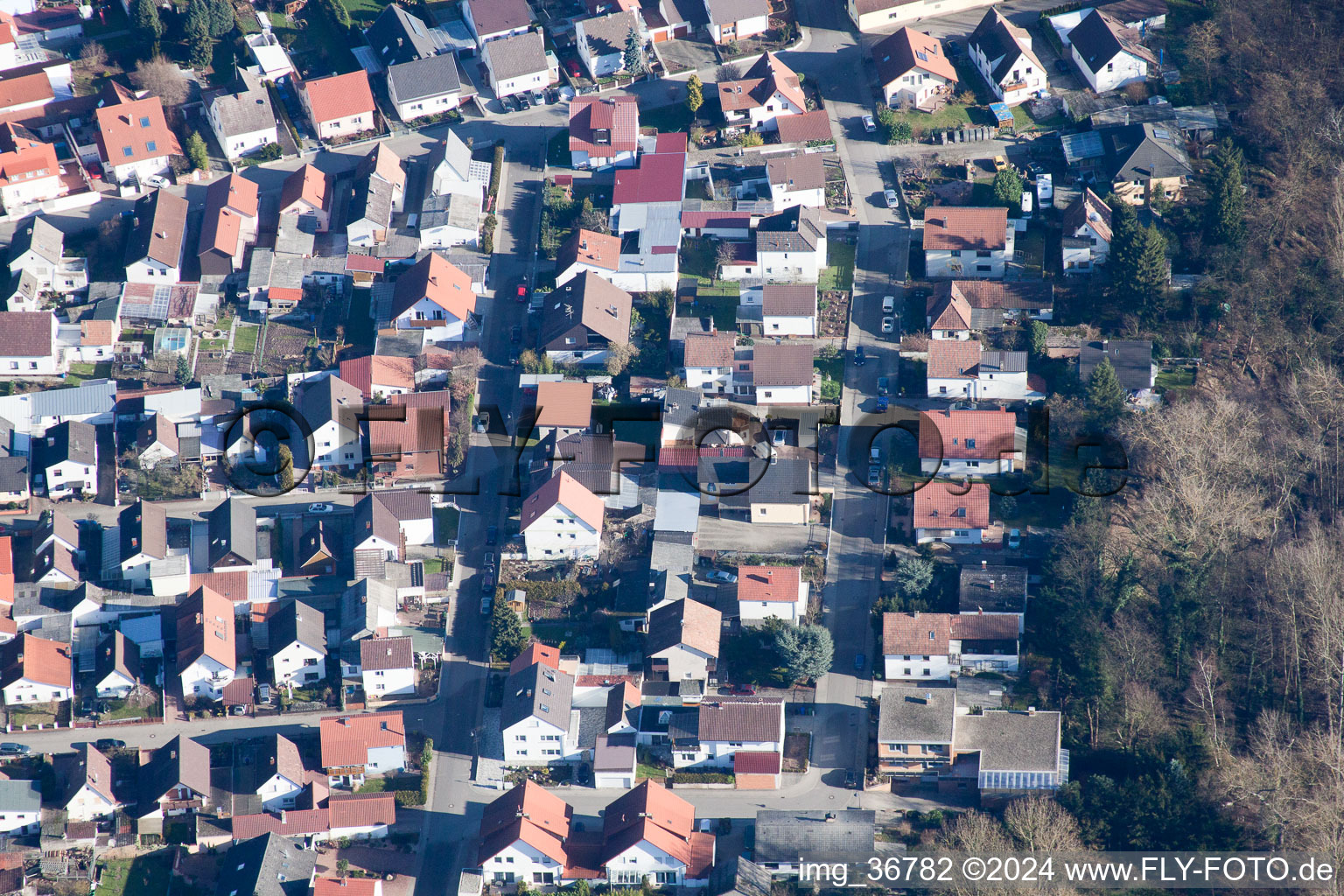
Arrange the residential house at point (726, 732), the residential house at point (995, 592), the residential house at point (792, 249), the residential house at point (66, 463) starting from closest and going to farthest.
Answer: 1. the residential house at point (726, 732)
2. the residential house at point (995, 592)
3. the residential house at point (66, 463)
4. the residential house at point (792, 249)

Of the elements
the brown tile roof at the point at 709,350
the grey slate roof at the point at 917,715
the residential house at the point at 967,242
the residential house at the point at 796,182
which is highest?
the residential house at the point at 796,182

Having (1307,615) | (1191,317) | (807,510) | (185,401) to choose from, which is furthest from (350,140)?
(1307,615)

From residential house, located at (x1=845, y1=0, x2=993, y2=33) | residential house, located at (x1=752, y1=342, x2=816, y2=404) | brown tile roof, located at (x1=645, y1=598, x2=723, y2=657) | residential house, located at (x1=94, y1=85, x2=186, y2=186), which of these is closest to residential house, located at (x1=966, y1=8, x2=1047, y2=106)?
residential house, located at (x1=845, y1=0, x2=993, y2=33)

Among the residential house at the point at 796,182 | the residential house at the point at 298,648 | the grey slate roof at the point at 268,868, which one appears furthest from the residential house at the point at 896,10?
the grey slate roof at the point at 268,868

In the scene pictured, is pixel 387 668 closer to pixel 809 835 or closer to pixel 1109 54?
pixel 809 835

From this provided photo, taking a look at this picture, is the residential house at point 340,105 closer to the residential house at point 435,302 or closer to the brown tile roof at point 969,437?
the residential house at point 435,302

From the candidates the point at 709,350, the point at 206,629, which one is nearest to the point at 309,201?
the point at 709,350

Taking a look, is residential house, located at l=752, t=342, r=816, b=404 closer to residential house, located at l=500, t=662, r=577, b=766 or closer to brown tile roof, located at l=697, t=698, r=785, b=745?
brown tile roof, located at l=697, t=698, r=785, b=745
